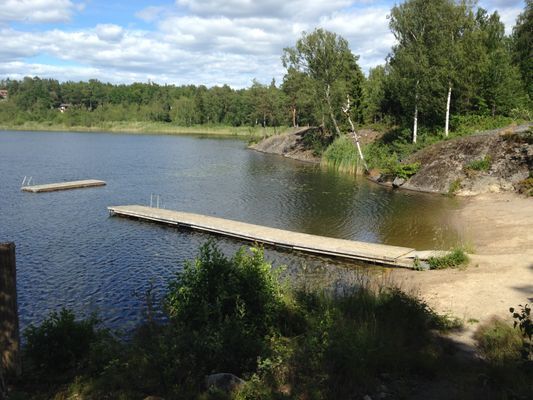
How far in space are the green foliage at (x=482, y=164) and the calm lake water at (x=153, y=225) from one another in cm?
442

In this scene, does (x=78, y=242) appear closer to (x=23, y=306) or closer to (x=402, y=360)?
(x=23, y=306)

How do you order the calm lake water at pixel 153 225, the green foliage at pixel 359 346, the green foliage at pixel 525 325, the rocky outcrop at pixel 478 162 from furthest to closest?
the rocky outcrop at pixel 478 162 < the calm lake water at pixel 153 225 < the green foliage at pixel 359 346 < the green foliage at pixel 525 325

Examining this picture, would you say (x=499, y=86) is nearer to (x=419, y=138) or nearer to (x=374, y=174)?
(x=419, y=138)

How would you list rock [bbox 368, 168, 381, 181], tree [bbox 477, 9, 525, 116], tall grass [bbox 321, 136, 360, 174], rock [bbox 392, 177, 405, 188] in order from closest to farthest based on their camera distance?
rock [bbox 392, 177, 405, 188] < rock [bbox 368, 168, 381, 181] < tree [bbox 477, 9, 525, 116] < tall grass [bbox 321, 136, 360, 174]

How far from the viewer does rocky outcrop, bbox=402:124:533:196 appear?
33.2m

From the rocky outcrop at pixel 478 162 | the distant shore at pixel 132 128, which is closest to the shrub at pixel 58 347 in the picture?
the rocky outcrop at pixel 478 162

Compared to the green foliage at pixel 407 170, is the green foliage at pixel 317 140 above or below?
above

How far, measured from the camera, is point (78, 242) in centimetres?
2183

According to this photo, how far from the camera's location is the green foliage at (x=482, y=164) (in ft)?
114

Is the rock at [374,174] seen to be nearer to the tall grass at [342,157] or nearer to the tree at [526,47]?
the tall grass at [342,157]

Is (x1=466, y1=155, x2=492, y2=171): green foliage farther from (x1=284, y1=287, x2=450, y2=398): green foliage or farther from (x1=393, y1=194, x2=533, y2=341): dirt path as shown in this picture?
(x1=284, y1=287, x2=450, y2=398): green foliage

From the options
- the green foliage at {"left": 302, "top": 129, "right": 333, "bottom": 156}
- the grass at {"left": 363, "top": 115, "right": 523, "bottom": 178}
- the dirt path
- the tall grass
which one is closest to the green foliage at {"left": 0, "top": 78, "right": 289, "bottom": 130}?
the green foliage at {"left": 302, "top": 129, "right": 333, "bottom": 156}

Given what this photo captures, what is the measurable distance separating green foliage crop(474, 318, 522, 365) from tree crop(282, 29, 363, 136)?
139 ft

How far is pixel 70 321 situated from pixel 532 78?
58.9 meters
